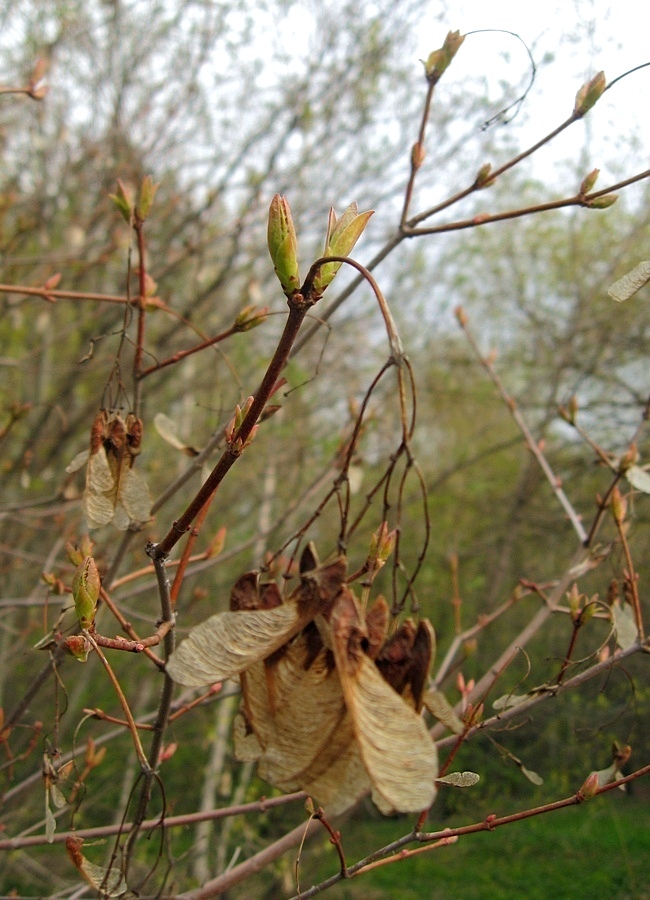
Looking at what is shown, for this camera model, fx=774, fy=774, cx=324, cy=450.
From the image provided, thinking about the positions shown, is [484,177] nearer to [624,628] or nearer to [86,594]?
[624,628]

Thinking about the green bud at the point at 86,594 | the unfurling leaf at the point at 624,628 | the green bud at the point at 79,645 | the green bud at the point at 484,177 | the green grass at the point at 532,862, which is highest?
the green bud at the point at 484,177

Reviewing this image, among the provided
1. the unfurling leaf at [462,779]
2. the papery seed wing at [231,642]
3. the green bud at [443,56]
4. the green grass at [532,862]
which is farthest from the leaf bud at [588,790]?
the green grass at [532,862]

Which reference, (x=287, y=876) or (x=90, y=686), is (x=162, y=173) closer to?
(x=90, y=686)

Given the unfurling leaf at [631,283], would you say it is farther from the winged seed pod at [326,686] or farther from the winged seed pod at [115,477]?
the winged seed pod at [115,477]

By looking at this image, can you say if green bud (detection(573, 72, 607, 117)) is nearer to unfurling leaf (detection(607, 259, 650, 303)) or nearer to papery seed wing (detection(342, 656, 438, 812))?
unfurling leaf (detection(607, 259, 650, 303))

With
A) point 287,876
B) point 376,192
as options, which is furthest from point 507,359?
point 287,876

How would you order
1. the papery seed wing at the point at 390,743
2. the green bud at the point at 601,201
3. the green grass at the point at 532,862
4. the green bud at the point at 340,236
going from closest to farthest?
the papery seed wing at the point at 390,743 → the green bud at the point at 340,236 → the green bud at the point at 601,201 → the green grass at the point at 532,862

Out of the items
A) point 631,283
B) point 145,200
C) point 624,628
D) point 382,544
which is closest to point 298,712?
point 382,544

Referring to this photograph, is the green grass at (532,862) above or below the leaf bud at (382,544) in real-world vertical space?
below
